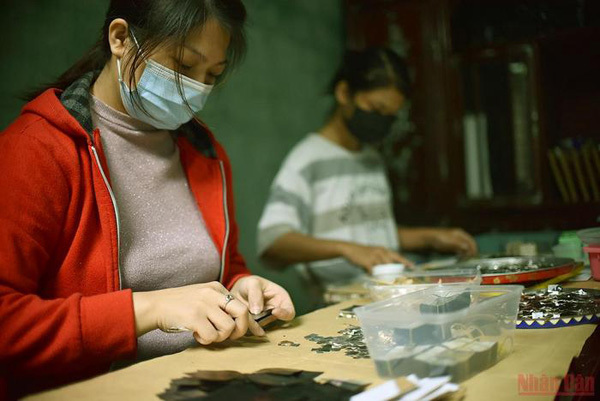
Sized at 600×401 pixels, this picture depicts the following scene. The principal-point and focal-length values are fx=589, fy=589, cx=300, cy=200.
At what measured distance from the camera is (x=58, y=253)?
118 cm

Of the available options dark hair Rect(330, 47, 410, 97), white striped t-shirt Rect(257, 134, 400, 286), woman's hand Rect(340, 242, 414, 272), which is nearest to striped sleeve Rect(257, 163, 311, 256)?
white striped t-shirt Rect(257, 134, 400, 286)

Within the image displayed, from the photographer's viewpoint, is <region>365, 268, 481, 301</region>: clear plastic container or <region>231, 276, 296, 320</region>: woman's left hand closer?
<region>231, 276, 296, 320</region>: woman's left hand

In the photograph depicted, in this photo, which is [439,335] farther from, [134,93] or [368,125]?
[368,125]

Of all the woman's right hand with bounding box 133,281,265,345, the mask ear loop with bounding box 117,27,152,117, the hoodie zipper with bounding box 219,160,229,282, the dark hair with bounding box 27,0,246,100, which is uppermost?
the dark hair with bounding box 27,0,246,100

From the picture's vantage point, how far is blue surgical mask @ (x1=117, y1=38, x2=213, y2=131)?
1.34m

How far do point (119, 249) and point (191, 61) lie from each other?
45cm

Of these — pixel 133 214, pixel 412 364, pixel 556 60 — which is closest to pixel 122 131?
pixel 133 214

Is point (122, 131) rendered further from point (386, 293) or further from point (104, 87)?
point (386, 293)

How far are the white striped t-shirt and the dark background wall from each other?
332mm

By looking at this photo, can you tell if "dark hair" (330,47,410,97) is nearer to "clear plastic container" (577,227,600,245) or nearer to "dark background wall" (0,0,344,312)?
"dark background wall" (0,0,344,312)

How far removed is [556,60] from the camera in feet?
9.98

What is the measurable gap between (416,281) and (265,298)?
1.46ft

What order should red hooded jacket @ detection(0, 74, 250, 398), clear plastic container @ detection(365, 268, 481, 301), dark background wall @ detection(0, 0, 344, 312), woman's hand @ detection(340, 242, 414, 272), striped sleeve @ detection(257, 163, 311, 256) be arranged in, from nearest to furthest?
red hooded jacket @ detection(0, 74, 250, 398) < clear plastic container @ detection(365, 268, 481, 301) < dark background wall @ detection(0, 0, 344, 312) < woman's hand @ detection(340, 242, 414, 272) < striped sleeve @ detection(257, 163, 311, 256)

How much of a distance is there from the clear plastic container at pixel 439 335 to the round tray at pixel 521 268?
0.55 metres
